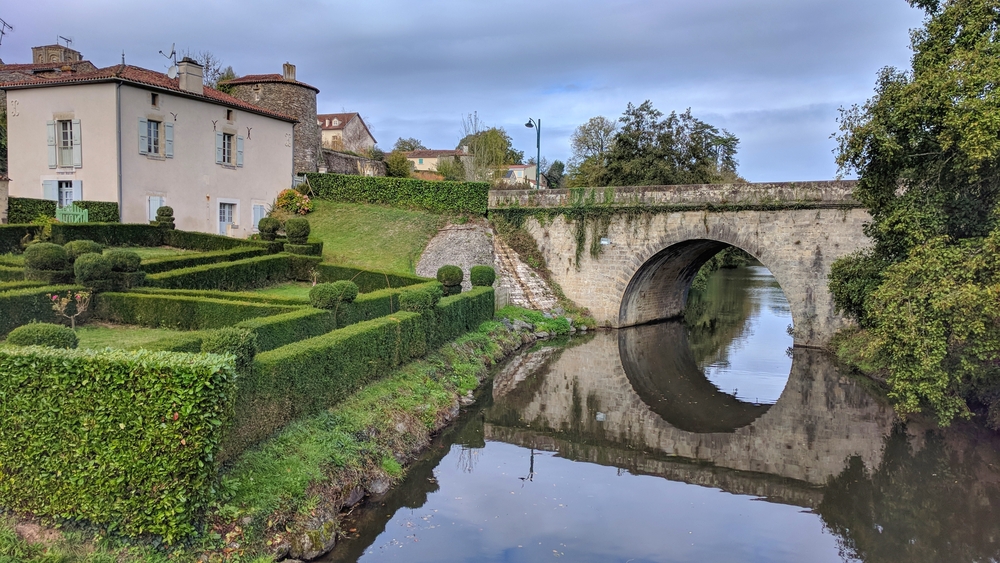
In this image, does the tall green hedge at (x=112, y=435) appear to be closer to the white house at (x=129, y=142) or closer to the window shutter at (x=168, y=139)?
the white house at (x=129, y=142)

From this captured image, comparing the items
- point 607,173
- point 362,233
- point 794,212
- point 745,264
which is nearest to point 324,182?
point 362,233

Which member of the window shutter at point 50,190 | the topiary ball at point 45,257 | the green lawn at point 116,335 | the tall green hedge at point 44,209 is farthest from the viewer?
the window shutter at point 50,190

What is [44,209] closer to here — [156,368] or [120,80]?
[120,80]

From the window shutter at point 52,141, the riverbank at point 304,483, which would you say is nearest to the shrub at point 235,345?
the riverbank at point 304,483

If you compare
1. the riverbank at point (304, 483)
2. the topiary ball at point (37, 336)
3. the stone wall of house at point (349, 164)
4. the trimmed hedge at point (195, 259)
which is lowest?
the riverbank at point (304, 483)

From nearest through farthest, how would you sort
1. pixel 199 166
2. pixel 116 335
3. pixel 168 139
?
pixel 116 335 → pixel 168 139 → pixel 199 166

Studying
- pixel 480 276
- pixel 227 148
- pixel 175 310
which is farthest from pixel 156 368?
pixel 227 148

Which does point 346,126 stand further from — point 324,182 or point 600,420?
point 600,420

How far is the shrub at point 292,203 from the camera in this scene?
99.3 feet

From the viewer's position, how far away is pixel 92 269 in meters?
14.1

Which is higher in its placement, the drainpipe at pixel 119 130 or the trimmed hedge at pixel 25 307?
the drainpipe at pixel 119 130

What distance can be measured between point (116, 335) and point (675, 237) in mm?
17739

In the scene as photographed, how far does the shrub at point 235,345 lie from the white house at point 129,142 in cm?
1781

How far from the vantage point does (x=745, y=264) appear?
207 feet
